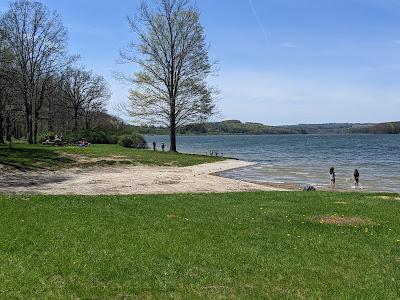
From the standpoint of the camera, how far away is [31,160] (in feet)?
104

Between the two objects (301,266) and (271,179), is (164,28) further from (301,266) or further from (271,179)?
(301,266)

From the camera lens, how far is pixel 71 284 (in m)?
7.34

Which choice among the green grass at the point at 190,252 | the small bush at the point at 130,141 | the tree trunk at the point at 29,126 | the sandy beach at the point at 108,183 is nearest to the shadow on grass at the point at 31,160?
the sandy beach at the point at 108,183

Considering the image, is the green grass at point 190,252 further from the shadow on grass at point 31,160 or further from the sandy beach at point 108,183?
the shadow on grass at point 31,160

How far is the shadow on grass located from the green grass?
15.1m

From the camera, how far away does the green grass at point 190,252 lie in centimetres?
739

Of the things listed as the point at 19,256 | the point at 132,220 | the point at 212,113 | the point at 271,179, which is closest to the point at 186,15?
the point at 212,113

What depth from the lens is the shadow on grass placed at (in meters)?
29.5

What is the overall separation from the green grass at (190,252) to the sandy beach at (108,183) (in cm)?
552

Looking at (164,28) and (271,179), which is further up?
(164,28)

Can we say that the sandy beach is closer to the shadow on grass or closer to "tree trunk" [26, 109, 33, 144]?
the shadow on grass

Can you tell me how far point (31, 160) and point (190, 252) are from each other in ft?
82.3

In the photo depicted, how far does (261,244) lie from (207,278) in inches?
109

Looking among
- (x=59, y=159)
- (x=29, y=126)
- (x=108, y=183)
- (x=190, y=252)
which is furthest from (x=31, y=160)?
(x=190, y=252)
